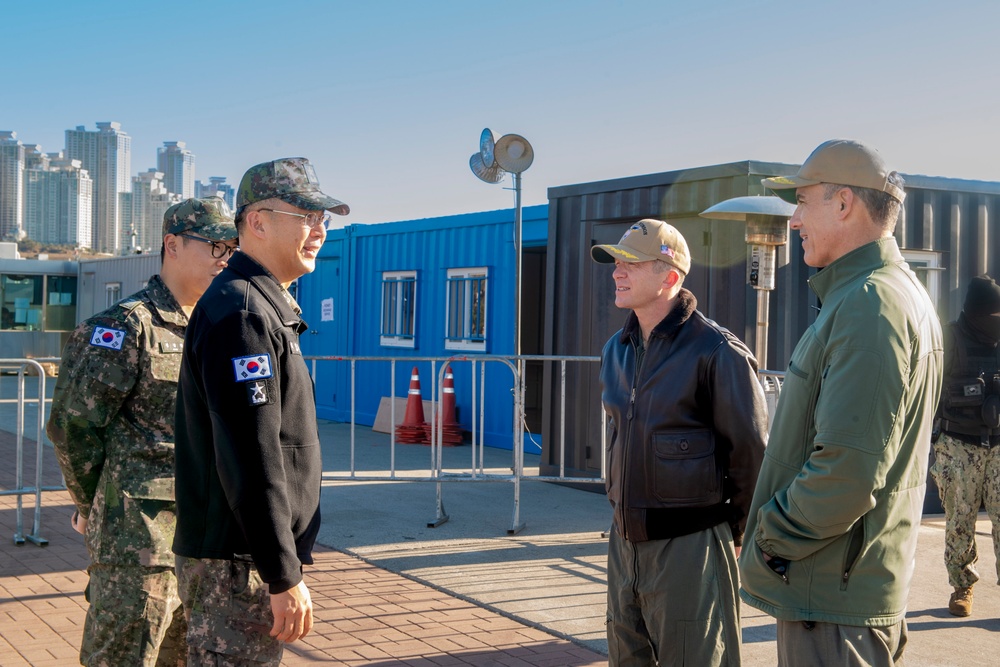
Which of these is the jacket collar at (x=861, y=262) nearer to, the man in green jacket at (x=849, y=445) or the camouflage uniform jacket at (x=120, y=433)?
the man in green jacket at (x=849, y=445)

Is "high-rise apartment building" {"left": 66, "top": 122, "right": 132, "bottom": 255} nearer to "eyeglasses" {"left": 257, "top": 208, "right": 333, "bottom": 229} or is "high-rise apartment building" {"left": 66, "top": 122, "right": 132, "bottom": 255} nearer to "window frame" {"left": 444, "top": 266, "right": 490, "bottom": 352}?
"window frame" {"left": 444, "top": 266, "right": 490, "bottom": 352}

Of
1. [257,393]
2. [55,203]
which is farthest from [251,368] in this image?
[55,203]

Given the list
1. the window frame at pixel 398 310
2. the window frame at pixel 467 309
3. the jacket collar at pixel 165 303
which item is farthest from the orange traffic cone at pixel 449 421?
the jacket collar at pixel 165 303

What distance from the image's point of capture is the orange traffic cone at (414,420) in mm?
14148

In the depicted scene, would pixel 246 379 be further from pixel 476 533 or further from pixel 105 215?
pixel 105 215

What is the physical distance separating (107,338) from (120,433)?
348 millimetres

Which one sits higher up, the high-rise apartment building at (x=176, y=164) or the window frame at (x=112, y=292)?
the high-rise apartment building at (x=176, y=164)

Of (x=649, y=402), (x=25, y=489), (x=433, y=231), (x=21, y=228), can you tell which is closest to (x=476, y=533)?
(x=25, y=489)

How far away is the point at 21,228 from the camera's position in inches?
4402

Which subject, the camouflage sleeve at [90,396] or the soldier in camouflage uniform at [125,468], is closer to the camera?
the soldier in camouflage uniform at [125,468]

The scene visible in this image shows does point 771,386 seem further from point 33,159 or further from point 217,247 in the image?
point 33,159

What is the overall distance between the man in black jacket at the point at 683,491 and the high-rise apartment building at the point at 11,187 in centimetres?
11799

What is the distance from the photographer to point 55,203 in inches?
4478

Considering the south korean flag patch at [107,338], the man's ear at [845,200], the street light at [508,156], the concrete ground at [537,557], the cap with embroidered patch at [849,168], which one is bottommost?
the concrete ground at [537,557]
